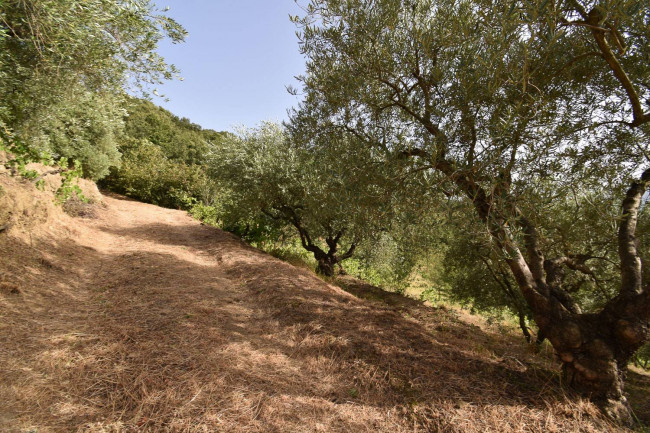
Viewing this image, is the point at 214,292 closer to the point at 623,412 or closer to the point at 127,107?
the point at 127,107

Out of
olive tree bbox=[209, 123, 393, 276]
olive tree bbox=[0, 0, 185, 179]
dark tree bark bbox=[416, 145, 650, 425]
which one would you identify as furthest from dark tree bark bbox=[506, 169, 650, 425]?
olive tree bbox=[0, 0, 185, 179]

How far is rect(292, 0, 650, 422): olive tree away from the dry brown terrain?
4.02 ft

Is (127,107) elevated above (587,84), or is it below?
below

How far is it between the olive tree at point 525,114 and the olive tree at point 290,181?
0.86 meters

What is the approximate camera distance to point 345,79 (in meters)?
5.25

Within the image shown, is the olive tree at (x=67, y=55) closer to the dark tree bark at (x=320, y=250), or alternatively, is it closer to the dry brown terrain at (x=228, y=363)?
the dry brown terrain at (x=228, y=363)

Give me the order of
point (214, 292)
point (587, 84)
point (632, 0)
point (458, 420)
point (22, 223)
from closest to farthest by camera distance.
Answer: point (632, 0) → point (458, 420) → point (587, 84) → point (214, 292) → point (22, 223)

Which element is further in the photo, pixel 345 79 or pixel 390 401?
pixel 345 79

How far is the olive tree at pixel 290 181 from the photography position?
5577 millimetres

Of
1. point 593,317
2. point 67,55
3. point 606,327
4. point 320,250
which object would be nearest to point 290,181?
point 320,250

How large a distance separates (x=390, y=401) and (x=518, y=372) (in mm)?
2070

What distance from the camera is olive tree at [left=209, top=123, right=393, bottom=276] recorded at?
5.58m

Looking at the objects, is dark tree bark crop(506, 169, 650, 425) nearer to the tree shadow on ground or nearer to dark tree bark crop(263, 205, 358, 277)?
the tree shadow on ground

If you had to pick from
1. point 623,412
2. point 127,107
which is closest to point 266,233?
point 127,107
